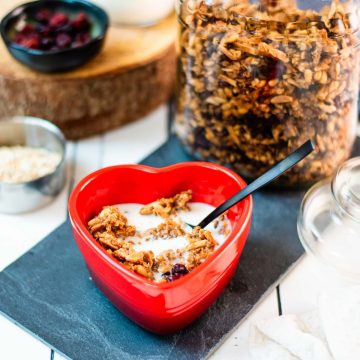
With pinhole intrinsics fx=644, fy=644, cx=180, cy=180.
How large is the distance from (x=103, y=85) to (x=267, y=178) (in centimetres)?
35

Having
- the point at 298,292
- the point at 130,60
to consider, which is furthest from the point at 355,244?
the point at 130,60

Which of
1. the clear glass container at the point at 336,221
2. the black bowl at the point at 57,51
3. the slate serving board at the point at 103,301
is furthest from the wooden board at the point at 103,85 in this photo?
the clear glass container at the point at 336,221

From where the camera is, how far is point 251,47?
80 centimetres

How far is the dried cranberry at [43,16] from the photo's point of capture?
1013mm

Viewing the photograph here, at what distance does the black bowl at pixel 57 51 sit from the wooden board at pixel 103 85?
0.02m

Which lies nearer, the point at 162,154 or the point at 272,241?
the point at 272,241

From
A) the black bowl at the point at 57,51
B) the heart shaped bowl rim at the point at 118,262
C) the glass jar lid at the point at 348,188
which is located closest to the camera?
the heart shaped bowl rim at the point at 118,262

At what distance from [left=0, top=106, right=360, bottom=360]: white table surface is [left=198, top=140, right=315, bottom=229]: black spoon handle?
123mm

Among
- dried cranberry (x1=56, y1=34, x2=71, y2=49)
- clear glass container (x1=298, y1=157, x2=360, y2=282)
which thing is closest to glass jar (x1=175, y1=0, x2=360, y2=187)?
clear glass container (x1=298, y1=157, x2=360, y2=282)

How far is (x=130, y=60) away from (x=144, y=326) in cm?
44

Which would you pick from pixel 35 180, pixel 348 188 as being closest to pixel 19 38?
pixel 35 180

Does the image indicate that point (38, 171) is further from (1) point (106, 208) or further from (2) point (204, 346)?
(2) point (204, 346)

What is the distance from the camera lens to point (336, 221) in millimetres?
838

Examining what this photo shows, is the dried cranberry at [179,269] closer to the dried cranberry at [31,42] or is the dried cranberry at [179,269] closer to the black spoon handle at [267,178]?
the black spoon handle at [267,178]
